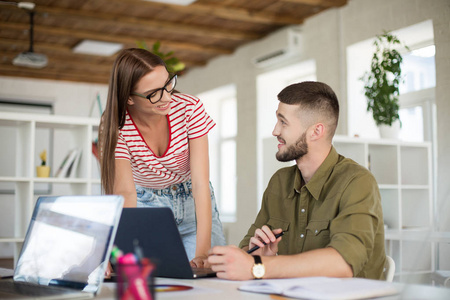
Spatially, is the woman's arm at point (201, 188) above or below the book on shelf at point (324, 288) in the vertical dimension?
above

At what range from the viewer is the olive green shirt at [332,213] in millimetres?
1319

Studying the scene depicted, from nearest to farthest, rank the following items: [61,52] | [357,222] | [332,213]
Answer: [357,222], [332,213], [61,52]

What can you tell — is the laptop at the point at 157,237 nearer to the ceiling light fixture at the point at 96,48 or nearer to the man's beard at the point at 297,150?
the man's beard at the point at 297,150

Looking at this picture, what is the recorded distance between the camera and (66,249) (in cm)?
110

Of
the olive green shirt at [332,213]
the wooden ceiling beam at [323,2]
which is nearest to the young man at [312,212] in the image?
the olive green shirt at [332,213]

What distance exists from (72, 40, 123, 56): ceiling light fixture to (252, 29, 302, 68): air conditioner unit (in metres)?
1.74

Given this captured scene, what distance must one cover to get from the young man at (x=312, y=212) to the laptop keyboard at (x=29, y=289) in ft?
1.13

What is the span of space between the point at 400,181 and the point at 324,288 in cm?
367

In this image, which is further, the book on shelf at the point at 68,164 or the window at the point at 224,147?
the window at the point at 224,147

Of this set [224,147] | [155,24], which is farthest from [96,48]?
[224,147]

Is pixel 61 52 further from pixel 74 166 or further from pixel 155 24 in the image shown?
pixel 74 166

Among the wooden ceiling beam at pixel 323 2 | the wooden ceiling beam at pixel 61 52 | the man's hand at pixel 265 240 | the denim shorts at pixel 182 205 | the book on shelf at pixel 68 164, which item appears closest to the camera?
the man's hand at pixel 265 240

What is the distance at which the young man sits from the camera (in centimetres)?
121

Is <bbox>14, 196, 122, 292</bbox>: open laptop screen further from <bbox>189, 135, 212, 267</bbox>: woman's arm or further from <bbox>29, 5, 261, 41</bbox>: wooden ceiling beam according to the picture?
<bbox>29, 5, 261, 41</bbox>: wooden ceiling beam
